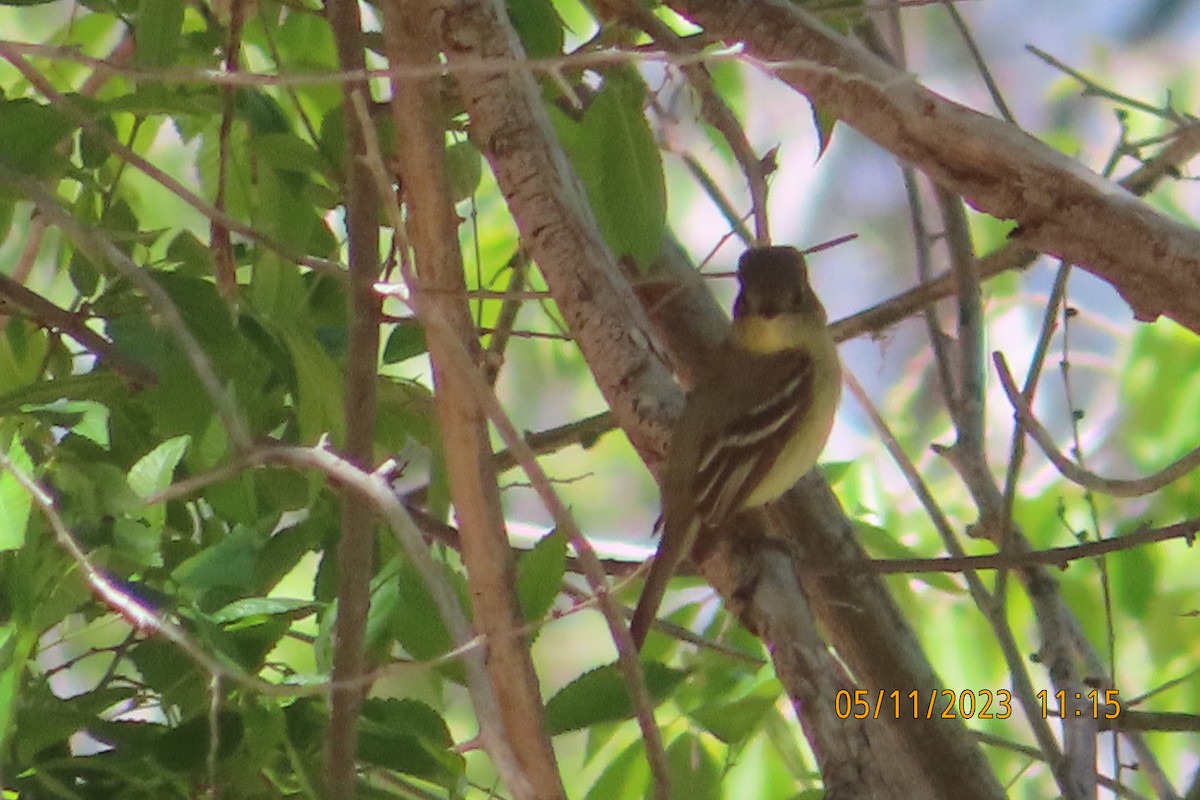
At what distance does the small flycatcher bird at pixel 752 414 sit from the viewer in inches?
92.4

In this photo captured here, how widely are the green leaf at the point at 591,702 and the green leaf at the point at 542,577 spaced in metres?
0.10

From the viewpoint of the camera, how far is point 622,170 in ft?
6.55

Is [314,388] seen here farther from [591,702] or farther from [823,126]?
[823,126]

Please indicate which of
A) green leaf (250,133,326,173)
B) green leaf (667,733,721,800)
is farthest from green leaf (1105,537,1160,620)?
green leaf (250,133,326,173)

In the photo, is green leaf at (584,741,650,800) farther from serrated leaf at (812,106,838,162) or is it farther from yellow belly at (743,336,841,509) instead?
serrated leaf at (812,106,838,162)

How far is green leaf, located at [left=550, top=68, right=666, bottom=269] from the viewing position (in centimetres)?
199

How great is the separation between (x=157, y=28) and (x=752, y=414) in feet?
4.53

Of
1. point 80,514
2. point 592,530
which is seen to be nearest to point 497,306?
point 80,514

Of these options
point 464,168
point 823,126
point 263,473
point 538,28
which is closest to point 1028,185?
point 823,126

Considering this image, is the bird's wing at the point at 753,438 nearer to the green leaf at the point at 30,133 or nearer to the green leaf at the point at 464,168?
the green leaf at the point at 464,168

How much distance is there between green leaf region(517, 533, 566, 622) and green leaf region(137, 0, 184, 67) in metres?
0.74

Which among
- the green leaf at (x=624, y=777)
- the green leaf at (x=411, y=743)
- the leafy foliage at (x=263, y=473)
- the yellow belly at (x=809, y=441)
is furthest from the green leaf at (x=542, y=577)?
the yellow belly at (x=809, y=441)

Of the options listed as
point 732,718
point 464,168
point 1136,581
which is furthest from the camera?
point 1136,581
